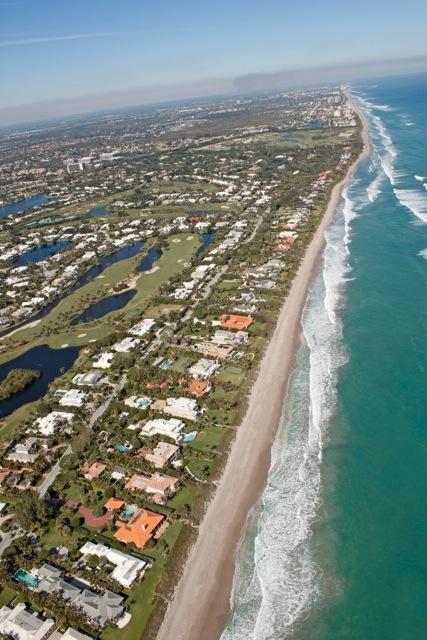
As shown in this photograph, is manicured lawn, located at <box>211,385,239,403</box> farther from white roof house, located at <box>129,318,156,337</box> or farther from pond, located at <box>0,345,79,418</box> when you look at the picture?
pond, located at <box>0,345,79,418</box>

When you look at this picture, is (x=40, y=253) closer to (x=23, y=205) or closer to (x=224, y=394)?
(x=23, y=205)

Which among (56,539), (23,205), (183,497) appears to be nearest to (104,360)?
(183,497)

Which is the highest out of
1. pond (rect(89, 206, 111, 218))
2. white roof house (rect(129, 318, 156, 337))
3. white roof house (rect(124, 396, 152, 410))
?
pond (rect(89, 206, 111, 218))

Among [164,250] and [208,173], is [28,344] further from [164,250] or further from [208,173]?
[208,173]

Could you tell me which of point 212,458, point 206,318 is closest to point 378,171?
point 206,318

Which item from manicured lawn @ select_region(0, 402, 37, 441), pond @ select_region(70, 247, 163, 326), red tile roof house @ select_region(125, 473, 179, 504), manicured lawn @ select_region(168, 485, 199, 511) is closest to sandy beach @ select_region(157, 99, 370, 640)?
manicured lawn @ select_region(168, 485, 199, 511)

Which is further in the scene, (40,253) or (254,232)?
(40,253)
